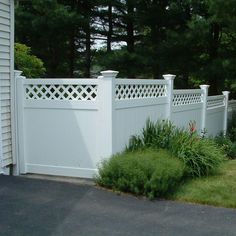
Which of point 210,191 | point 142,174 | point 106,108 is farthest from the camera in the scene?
point 106,108

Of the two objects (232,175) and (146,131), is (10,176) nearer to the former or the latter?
(146,131)

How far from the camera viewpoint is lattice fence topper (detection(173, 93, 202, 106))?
9031mm

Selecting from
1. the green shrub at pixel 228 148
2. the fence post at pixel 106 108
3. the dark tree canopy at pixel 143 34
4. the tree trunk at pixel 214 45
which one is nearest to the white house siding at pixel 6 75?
the fence post at pixel 106 108

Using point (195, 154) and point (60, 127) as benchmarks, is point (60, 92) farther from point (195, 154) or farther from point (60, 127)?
point (195, 154)

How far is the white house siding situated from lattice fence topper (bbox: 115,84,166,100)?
1755 millimetres

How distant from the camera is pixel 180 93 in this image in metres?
9.23

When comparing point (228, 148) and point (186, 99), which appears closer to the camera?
point (186, 99)

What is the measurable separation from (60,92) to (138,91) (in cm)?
138

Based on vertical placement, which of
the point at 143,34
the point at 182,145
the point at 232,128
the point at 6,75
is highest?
the point at 143,34

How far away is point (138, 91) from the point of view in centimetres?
718

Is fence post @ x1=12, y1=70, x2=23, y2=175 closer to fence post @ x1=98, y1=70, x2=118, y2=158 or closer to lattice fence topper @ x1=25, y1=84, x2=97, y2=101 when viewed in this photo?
lattice fence topper @ x1=25, y1=84, x2=97, y2=101


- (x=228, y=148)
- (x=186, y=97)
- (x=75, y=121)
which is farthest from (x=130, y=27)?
(x=75, y=121)

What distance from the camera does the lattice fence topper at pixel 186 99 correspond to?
29.6 ft

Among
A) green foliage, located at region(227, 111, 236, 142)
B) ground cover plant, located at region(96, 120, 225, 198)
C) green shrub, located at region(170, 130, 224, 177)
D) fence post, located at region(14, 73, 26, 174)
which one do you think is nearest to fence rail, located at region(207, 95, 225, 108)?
green foliage, located at region(227, 111, 236, 142)
